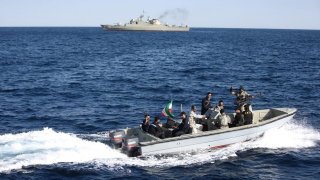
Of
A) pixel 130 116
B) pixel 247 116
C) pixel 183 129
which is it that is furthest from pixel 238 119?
pixel 130 116

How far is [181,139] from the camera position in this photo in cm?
1931

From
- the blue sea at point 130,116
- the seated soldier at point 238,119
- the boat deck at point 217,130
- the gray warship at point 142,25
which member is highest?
the gray warship at point 142,25

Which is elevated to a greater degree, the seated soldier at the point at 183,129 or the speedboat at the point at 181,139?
the seated soldier at the point at 183,129

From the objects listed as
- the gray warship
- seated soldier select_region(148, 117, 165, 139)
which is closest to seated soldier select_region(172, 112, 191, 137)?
seated soldier select_region(148, 117, 165, 139)

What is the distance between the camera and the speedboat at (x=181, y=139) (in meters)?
18.9

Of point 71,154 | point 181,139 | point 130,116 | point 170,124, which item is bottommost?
point 130,116

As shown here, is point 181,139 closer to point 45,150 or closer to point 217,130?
point 217,130

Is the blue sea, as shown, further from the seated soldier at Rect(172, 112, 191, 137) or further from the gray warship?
the gray warship

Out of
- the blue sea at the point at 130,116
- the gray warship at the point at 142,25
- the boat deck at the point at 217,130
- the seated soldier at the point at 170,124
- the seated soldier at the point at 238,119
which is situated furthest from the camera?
the gray warship at the point at 142,25

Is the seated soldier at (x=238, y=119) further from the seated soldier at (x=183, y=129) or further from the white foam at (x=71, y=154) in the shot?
the seated soldier at (x=183, y=129)

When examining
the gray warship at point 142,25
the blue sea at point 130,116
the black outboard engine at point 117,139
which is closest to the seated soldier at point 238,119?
the blue sea at point 130,116

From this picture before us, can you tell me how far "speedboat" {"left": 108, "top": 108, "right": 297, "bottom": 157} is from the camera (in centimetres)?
1888

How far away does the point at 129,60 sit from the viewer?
218ft

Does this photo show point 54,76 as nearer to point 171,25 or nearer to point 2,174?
point 2,174
